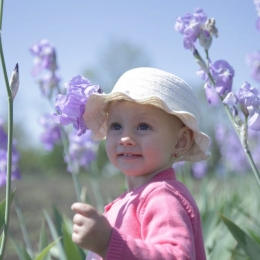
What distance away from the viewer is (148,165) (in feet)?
4.72

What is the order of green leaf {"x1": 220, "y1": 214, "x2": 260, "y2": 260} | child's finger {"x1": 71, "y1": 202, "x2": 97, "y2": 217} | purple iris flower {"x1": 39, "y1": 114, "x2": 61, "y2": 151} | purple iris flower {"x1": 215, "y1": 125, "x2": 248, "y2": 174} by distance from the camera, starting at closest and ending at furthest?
child's finger {"x1": 71, "y1": 202, "x2": 97, "y2": 217}
green leaf {"x1": 220, "y1": 214, "x2": 260, "y2": 260}
purple iris flower {"x1": 39, "y1": 114, "x2": 61, "y2": 151}
purple iris flower {"x1": 215, "y1": 125, "x2": 248, "y2": 174}

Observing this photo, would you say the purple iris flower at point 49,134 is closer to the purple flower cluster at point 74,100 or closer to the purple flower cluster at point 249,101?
the purple flower cluster at point 249,101

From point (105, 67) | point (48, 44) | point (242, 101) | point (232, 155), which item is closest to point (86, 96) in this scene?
point (242, 101)

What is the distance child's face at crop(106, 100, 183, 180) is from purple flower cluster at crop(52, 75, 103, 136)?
0.41ft

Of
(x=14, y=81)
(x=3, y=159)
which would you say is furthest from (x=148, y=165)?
(x=3, y=159)

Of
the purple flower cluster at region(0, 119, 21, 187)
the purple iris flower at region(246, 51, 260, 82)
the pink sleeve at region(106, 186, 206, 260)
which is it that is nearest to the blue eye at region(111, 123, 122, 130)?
the pink sleeve at region(106, 186, 206, 260)

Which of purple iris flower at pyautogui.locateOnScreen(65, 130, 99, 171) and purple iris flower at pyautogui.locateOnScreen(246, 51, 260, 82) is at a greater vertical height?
purple iris flower at pyautogui.locateOnScreen(246, 51, 260, 82)

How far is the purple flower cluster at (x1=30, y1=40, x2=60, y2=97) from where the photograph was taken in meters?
3.27

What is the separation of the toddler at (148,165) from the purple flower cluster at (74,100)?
0.03m

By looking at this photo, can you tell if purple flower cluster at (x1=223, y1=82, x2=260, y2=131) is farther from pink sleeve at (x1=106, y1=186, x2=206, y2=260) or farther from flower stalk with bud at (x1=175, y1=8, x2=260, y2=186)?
pink sleeve at (x1=106, y1=186, x2=206, y2=260)

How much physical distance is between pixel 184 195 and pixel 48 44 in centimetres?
212

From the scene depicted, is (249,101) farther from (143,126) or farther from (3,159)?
(3,159)

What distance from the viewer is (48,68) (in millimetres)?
3316

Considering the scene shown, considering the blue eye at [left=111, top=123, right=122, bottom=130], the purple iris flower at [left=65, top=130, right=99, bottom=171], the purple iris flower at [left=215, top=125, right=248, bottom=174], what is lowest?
the purple iris flower at [left=215, top=125, right=248, bottom=174]
